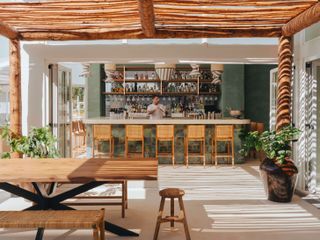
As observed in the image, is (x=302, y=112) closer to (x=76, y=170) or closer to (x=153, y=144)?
(x=153, y=144)

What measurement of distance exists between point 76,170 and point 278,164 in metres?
3.11

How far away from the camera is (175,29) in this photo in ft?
19.8

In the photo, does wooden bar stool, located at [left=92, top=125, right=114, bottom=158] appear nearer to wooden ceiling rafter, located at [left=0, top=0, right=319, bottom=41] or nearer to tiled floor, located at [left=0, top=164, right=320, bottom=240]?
tiled floor, located at [left=0, top=164, right=320, bottom=240]

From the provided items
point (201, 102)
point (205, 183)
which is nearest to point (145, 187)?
point (205, 183)

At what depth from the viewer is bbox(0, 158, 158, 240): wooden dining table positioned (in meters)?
3.61

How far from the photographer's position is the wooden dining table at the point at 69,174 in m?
3.61

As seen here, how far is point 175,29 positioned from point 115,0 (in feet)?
5.55

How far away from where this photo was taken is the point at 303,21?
5117mm

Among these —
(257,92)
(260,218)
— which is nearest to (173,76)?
(257,92)

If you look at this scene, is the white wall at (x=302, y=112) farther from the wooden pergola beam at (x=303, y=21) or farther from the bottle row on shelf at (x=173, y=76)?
the bottle row on shelf at (x=173, y=76)

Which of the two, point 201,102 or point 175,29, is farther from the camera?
point 201,102

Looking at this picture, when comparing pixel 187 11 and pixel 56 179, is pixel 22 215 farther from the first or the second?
pixel 187 11

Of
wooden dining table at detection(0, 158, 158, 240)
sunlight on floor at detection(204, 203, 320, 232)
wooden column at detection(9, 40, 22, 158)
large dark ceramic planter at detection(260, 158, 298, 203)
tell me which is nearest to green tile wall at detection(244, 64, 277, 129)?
large dark ceramic planter at detection(260, 158, 298, 203)

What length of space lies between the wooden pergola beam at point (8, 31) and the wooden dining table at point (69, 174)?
6.25ft
